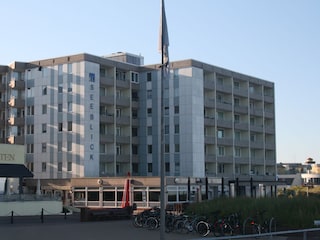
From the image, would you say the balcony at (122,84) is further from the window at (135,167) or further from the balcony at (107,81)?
the window at (135,167)

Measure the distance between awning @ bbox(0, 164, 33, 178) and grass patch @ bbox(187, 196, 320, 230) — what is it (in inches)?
861

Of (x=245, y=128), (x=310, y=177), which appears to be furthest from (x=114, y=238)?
(x=310, y=177)

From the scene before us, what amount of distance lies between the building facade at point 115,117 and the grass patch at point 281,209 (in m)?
37.0

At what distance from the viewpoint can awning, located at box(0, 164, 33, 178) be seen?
161 feet

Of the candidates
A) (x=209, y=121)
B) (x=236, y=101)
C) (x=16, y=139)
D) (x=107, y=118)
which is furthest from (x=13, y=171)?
(x=236, y=101)

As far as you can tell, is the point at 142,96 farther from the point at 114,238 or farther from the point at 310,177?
the point at 310,177

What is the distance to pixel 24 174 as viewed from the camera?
163 feet

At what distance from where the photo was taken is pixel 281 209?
1102 inches

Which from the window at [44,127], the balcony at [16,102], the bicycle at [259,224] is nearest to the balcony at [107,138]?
the window at [44,127]

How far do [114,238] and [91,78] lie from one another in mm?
42850

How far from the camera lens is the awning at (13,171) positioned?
4894cm

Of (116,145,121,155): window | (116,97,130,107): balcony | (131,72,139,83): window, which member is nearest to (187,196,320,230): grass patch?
(116,145,121,155): window

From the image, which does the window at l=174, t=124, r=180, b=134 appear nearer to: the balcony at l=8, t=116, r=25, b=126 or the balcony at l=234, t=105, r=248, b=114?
the balcony at l=234, t=105, r=248, b=114

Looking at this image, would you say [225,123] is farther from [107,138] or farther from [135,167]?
[107,138]
